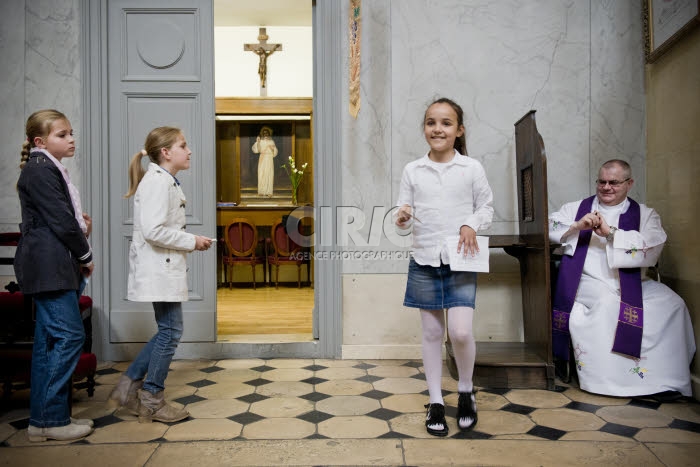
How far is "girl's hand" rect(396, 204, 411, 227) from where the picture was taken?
2.39 meters

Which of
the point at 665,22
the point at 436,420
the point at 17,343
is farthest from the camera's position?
the point at 665,22

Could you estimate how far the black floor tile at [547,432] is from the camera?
2.46 m

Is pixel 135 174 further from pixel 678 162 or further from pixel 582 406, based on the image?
pixel 678 162

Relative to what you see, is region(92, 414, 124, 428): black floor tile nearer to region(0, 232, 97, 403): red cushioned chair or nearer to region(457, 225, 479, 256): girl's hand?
region(0, 232, 97, 403): red cushioned chair

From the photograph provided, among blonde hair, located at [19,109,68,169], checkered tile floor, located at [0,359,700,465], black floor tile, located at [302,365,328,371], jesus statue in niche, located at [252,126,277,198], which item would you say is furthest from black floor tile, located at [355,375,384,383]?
jesus statue in niche, located at [252,126,277,198]

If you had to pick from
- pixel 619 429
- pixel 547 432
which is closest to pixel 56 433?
pixel 547 432

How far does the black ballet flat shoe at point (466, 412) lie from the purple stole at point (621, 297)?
999mm

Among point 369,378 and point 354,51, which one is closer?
point 369,378

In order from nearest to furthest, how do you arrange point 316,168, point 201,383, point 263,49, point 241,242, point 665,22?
point 201,383 < point 665,22 < point 316,168 < point 241,242 < point 263,49

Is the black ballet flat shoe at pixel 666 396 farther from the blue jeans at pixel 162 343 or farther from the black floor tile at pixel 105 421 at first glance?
the black floor tile at pixel 105 421

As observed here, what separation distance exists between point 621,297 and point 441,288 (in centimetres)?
123

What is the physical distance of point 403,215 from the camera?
2391mm

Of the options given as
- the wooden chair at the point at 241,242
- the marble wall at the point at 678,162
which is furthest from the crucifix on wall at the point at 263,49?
the marble wall at the point at 678,162

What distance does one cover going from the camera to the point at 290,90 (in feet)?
30.9
